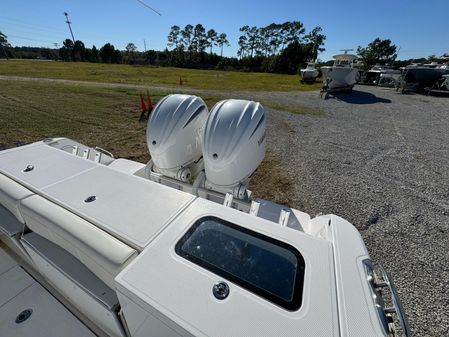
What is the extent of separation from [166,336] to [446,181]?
5.19 m

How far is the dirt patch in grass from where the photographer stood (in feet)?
10.7

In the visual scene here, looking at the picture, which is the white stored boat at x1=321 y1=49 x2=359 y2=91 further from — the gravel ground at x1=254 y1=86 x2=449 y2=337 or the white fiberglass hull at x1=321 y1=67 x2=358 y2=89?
the gravel ground at x1=254 y1=86 x2=449 y2=337

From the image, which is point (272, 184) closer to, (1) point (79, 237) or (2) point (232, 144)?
(2) point (232, 144)

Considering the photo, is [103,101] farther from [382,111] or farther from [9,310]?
[382,111]

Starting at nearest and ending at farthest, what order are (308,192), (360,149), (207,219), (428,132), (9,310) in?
1. (207,219)
2. (9,310)
3. (308,192)
4. (360,149)
5. (428,132)

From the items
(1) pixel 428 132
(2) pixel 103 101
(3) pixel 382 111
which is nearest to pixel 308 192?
(1) pixel 428 132

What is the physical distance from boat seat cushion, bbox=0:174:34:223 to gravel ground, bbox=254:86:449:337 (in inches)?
117

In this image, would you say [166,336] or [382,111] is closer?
[166,336]

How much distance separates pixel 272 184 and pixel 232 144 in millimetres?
2199

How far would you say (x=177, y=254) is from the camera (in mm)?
910

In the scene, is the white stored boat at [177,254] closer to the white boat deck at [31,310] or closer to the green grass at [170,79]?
the white boat deck at [31,310]

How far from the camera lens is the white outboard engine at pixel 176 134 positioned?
1.81 metres

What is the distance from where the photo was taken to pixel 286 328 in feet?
2.20

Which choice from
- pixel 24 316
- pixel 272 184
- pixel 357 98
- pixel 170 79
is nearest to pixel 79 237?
pixel 24 316
